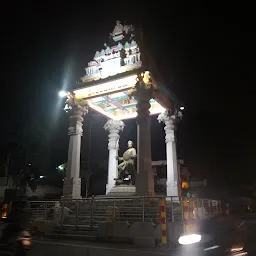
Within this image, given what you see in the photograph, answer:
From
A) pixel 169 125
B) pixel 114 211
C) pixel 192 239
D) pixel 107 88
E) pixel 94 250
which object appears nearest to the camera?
pixel 192 239

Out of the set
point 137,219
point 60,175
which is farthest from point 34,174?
point 137,219

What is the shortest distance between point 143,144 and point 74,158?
191 inches

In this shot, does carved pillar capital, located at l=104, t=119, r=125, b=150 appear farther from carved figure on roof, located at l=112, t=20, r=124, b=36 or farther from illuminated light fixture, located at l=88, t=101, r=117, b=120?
carved figure on roof, located at l=112, t=20, r=124, b=36

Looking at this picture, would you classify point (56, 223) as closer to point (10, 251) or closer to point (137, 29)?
→ point (10, 251)

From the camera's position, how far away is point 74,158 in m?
15.1

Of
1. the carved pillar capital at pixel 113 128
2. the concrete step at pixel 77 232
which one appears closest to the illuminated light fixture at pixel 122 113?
the carved pillar capital at pixel 113 128

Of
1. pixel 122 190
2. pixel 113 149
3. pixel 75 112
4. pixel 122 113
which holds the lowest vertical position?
pixel 122 190

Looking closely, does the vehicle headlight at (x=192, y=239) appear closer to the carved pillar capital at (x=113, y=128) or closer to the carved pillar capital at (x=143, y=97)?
the carved pillar capital at (x=143, y=97)

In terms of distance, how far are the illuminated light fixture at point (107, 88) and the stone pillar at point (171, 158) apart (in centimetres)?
347

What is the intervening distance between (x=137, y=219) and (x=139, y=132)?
437 centimetres

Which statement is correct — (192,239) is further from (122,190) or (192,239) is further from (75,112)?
(75,112)

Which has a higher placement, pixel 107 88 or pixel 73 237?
pixel 107 88

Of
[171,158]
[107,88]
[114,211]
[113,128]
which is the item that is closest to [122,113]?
[113,128]

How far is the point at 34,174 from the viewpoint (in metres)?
30.1
